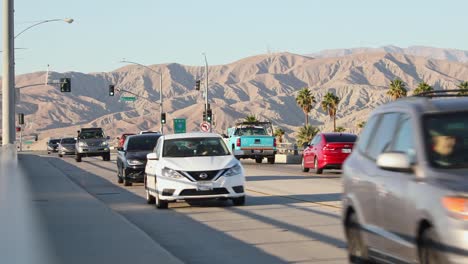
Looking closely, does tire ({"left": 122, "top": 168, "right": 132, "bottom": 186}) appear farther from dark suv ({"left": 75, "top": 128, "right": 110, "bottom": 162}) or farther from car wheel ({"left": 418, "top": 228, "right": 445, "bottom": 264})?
dark suv ({"left": 75, "top": 128, "right": 110, "bottom": 162})

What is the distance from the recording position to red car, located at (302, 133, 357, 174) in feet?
123

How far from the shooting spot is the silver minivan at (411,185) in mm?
8062

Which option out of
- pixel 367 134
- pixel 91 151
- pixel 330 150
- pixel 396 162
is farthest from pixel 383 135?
pixel 91 151

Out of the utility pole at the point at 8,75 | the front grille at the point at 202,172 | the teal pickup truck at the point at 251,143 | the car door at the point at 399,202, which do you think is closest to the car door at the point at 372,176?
the car door at the point at 399,202

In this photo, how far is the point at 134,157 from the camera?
31750mm

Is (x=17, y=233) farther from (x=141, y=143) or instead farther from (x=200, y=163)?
(x=141, y=143)

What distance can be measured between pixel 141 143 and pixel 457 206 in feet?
83.6

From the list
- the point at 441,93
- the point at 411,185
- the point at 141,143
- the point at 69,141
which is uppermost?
the point at 441,93

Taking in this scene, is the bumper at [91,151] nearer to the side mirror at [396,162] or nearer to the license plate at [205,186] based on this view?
the license plate at [205,186]

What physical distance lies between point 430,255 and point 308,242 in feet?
21.1

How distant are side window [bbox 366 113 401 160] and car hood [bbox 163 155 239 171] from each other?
442 inches

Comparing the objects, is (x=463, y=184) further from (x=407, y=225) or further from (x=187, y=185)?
(x=187, y=185)

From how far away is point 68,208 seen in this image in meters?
20.0

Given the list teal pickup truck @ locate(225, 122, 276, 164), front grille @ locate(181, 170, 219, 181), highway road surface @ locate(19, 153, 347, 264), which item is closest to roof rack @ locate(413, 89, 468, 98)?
highway road surface @ locate(19, 153, 347, 264)
